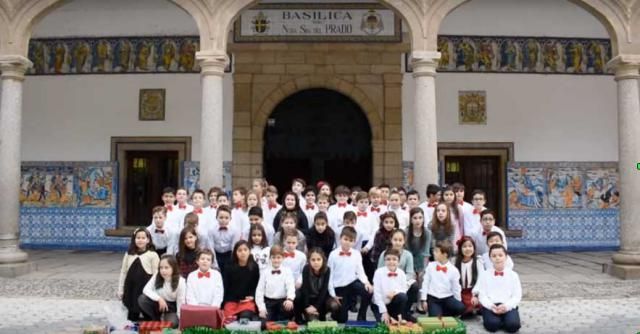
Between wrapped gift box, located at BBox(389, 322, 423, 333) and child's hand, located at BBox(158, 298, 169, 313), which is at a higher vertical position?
child's hand, located at BBox(158, 298, 169, 313)

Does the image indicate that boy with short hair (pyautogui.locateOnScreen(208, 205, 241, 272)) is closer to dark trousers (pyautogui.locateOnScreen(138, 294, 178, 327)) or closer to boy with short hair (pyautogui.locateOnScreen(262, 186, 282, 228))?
boy with short hair (pyautogui.locateOnScreen(262, 186, 282, 228))

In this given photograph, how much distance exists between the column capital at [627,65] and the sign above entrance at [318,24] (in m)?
3.81

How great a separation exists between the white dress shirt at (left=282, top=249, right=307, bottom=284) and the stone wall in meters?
5.35

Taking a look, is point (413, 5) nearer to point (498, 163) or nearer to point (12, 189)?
point (498, 163)

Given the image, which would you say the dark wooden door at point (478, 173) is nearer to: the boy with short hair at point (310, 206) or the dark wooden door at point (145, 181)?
the boy with short hair at point (310, 206)

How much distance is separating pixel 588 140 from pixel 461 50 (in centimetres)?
290

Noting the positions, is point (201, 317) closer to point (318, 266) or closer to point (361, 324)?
point (318, 266)

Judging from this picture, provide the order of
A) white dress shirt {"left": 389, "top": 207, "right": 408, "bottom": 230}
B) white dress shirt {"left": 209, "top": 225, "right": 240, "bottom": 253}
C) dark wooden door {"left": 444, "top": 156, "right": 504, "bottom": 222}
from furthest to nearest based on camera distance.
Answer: dark wooden door {"left": 444, "top": 156, "right": 504, "bottom": 222} < white dress shirt {"left": 389, "top": 207, "right": 408, "bottom": 230} < white dress shirt {"left": 209, "top": 225, "right": 240, "bottom": 253}

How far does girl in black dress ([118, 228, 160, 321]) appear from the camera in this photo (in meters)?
5.23

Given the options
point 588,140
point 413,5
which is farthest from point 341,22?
point 588,140

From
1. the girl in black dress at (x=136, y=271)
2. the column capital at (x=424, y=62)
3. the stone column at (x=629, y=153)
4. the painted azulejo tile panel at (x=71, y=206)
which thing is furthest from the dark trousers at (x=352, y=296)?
the painted azulejo tile panel at (x=71, y=206)

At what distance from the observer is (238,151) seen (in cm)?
1078

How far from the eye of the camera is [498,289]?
5340 millimetres

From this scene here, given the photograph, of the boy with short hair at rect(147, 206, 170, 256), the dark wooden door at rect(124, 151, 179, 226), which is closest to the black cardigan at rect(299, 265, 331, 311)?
the boy with short hair at rect(147, 206, 170, 256)
